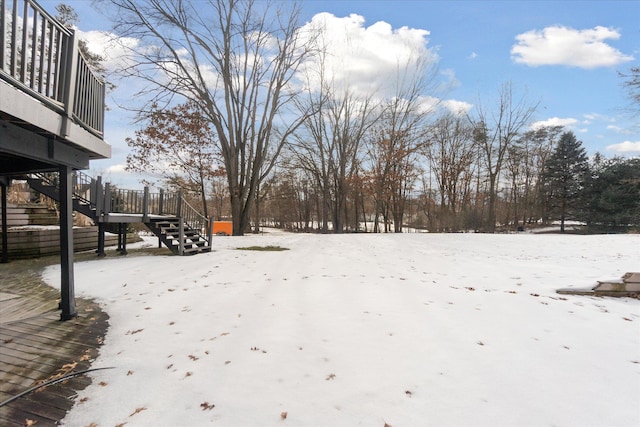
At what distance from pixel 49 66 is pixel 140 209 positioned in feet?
23.3

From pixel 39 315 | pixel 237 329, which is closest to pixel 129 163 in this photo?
pixel 39 315

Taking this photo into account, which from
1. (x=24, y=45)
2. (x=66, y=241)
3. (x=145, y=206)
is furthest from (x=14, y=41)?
(x=145, y=206)

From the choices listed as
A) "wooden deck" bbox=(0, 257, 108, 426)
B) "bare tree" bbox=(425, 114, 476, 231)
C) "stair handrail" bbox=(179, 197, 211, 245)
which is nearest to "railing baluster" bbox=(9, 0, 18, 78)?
"wooden deck" bbox=(0, 257, 108, 426)

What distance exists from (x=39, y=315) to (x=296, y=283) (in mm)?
3591

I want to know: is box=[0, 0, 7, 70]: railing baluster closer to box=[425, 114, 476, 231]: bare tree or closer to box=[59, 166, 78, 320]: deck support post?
box=[59, 166, 78, 320]: deck support post

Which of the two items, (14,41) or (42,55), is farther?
(42,55)

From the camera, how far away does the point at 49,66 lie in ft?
9.18

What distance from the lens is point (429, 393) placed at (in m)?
2.41

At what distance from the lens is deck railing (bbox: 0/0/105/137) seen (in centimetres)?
219

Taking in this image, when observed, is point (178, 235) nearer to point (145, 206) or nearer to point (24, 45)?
point (145, 206)

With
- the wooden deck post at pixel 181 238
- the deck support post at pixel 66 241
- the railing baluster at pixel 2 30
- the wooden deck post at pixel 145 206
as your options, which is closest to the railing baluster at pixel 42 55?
the railing baluster at pixel 2 30

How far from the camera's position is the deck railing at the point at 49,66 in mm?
2188

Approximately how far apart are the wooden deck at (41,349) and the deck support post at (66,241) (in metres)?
0.20

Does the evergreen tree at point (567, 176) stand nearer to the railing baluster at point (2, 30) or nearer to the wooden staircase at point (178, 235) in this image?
the wooden staircase at point (178, 235)
